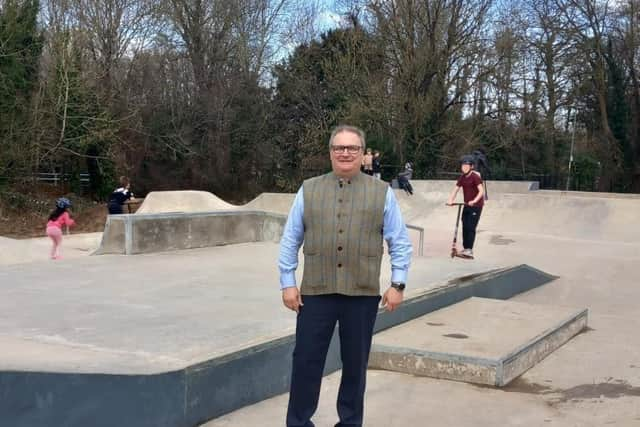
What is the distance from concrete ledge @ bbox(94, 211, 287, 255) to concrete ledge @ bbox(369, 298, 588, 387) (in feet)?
14.6

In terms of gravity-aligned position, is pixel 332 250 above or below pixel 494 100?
below

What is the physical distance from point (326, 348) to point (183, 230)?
22.0 feet

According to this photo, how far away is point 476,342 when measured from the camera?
5117 mm

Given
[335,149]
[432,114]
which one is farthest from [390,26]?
[335,149]

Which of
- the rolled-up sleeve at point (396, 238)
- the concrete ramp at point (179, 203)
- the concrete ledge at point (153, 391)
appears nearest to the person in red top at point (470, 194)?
the concrete ledge at point (153, 391)

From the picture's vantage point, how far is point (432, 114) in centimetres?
2688

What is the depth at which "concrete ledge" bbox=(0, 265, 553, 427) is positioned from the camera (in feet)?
9.77

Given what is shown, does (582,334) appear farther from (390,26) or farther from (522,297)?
(390,26)

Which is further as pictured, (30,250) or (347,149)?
(30,250)

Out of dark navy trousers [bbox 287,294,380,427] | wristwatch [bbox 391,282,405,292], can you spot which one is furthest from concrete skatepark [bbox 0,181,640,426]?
wristwatch [bbox 391,282,405,292]

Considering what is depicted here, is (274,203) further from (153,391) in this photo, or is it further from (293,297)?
(293,297)

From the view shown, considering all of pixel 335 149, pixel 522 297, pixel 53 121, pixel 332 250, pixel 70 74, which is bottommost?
pixel 522 297

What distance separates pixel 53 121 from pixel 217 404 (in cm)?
2162

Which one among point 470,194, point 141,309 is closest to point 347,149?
point 141,309
